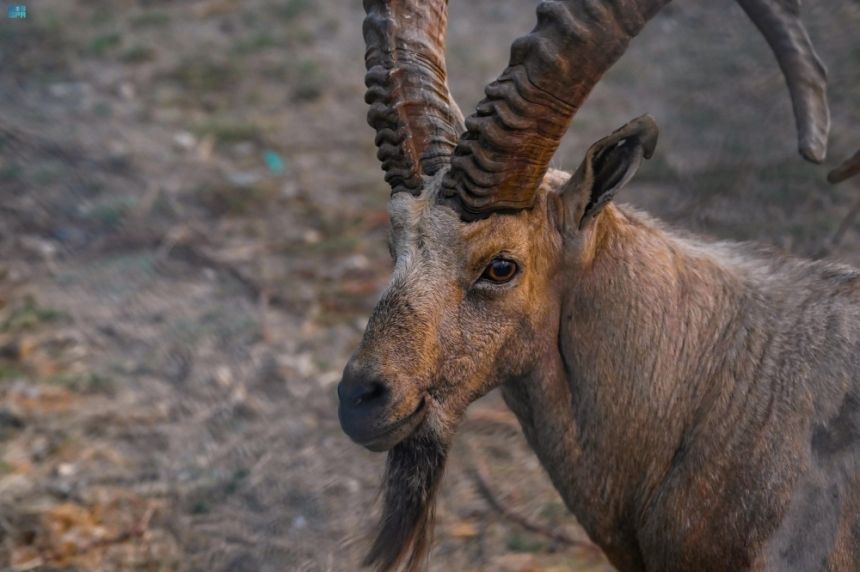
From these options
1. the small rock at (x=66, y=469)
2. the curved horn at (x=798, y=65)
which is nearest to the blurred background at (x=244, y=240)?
the small rock at (x=66, y=469)

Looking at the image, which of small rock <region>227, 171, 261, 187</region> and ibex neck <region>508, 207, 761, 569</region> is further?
small rock <region>227, 171, 261, 187</region>

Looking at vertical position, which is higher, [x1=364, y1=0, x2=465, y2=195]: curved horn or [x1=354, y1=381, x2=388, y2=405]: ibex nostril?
[x1=364, y1=0, x2=465, y2=195]: curved horn

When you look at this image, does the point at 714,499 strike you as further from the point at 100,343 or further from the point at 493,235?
the point at 100,343

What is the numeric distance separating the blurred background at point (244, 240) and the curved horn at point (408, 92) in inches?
35.3

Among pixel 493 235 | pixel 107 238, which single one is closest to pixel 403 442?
pixel 493 235

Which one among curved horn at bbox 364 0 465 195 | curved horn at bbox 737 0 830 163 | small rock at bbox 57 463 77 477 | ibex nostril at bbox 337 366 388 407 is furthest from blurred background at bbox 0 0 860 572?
ibex nostril at bbox 337 366 388 407

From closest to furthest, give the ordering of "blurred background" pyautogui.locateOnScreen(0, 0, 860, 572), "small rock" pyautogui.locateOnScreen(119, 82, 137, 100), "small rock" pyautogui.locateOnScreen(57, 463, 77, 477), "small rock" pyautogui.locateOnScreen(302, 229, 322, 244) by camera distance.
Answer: "blurred background" pyautogui.locateOnScreen(0, 0, 860, 572) < "small rock" pyautogui.locateOnScreen(57, 463, 77, 477) < "small rock" pyautogui.locateOnScreen(302, 229, 322, 244) < "small rock" pyautogui.locateOnScreen(119, 82, 137, 100)

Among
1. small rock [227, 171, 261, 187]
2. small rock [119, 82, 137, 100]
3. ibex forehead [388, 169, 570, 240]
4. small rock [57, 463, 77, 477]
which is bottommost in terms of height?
small rock [57, 463, 77, 477]

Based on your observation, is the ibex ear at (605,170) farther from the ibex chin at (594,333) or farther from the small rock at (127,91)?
the small rock at (127,91)

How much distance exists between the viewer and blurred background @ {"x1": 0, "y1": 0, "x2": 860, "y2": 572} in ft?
18.7

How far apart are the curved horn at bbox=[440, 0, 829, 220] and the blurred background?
3.69 feet

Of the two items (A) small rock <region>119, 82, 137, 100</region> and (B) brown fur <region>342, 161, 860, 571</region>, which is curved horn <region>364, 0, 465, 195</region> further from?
(A) small rock <region>119, 82, 137, 100</region>

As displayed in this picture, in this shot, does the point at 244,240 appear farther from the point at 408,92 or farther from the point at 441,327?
the point at 441,327

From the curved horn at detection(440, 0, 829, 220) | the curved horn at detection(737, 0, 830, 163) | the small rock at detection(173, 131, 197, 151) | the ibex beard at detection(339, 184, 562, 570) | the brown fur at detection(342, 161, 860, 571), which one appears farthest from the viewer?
the small rock at detection(173, 131, 197, 151)
